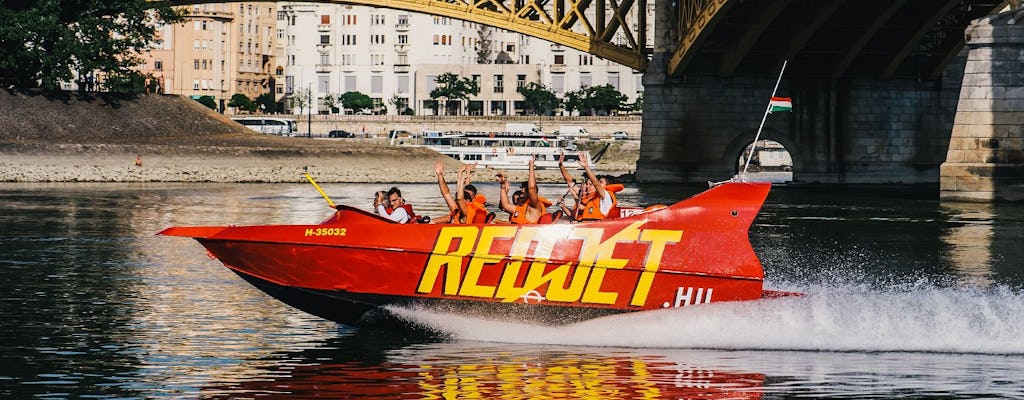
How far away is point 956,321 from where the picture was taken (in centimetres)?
2125

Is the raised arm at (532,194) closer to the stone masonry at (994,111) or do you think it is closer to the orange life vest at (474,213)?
the orange life vest at (474,213)

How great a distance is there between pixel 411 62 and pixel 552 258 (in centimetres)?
15373

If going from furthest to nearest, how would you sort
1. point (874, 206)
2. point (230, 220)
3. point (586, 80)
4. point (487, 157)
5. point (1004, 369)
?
point (586, 80) < point (487, 157) < point (874, 206) < point (230, 220) < point (1004, 369)

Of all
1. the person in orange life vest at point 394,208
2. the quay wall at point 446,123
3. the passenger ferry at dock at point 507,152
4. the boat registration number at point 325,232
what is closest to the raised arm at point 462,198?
the person in orange life vest at point 394,208

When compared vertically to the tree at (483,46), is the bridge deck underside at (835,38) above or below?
below

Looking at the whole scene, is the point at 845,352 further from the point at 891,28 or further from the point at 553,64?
the point at 553,64

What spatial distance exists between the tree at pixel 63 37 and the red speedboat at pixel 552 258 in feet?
228

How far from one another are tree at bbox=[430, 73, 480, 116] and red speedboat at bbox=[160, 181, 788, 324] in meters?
142

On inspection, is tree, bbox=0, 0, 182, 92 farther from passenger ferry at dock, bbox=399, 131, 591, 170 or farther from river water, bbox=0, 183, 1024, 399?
river water, bbox=0, 183, 1024, 399

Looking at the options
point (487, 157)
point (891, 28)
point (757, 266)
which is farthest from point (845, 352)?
point (487, 157)

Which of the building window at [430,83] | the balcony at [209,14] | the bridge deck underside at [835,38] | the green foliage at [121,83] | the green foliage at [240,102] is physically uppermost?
the balcony at [209,14]

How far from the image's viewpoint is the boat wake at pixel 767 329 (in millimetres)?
20625

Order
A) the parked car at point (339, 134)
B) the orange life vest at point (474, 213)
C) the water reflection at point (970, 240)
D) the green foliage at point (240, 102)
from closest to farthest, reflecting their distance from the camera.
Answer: the orange life vest at point (474, 213)
the water reflection at point (970, 240)
the parked car at point (339, 134)
the green foliage at point (240, 102)

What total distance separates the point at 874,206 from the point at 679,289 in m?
40.0
